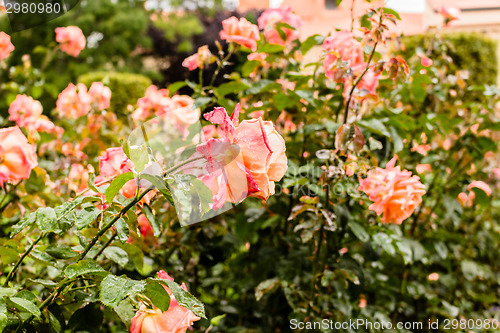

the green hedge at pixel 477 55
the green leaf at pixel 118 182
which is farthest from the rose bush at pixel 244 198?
the green hedge at pixel 477 55

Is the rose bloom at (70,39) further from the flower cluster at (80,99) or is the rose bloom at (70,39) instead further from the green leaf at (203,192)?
the green leaf at (203,192)

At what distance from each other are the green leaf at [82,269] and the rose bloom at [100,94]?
124 centimetres

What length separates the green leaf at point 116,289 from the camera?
0.57 metres

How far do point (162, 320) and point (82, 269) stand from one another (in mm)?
142

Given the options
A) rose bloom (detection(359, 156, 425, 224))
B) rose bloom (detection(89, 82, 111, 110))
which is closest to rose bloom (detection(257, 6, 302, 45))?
rose bloom (detection(359, 156, 425, 224))

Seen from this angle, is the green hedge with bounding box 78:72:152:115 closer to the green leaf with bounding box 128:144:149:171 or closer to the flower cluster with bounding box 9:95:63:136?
the flower cluster with bounding box 9:95:63:136

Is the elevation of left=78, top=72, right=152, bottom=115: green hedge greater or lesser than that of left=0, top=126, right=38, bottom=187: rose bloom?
lesser

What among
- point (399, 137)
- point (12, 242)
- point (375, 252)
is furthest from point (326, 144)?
point (12, 242)

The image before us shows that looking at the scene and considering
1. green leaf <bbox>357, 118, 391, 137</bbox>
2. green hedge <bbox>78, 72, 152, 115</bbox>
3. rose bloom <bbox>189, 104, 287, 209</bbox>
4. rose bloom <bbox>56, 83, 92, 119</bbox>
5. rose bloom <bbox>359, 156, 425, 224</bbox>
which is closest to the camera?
rose bloom <bbox>189, 104, 287, 209</bbox>

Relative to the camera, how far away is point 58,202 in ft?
3.63

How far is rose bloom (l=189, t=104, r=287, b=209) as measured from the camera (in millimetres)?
566

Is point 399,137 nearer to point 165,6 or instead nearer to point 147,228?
point 147,228

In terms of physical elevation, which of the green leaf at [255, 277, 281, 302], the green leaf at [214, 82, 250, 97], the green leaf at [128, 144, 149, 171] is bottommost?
the green leaf at [255, 277, 281, 302]

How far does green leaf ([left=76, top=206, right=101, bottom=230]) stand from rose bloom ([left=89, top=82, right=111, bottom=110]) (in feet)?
3.93
